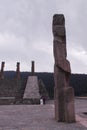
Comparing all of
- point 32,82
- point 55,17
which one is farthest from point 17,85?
point 55,17

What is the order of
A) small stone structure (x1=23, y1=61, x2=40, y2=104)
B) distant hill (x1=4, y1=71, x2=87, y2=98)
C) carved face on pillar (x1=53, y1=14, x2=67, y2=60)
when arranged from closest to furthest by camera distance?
carved face on pillar (x1=53, y1=14, x2=67, y2=60)
small stone structure (x1=23, y1=61, x2=40, y2=104)
distant hill (x1=4, y1=71, x2=87, y2=98)

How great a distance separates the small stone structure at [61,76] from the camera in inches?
569

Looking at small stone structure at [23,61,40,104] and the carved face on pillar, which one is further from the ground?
the carved face on pillar

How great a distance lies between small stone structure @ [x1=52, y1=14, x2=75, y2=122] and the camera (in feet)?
47.4

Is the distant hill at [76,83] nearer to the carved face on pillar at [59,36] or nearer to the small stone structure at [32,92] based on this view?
the small stone structure at [32,92]

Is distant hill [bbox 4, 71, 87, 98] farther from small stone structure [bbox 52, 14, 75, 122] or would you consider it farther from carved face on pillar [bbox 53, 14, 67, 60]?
small stone structure [bbox 52, 14, 75, 122]

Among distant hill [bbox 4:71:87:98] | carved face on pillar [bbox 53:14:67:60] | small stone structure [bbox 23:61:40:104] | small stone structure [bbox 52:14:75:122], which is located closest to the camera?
small stone structure [bbox 52:14:75:122]

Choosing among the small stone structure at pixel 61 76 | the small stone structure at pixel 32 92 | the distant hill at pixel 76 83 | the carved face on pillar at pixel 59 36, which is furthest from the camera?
the distant hill at pixel 76 83

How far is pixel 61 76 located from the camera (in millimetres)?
15102

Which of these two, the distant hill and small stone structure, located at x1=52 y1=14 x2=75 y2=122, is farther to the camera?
the distant hill

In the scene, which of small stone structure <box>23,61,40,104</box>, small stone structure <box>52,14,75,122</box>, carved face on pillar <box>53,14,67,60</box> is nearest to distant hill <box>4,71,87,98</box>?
small stone structure <box>23,61,40,104</box>

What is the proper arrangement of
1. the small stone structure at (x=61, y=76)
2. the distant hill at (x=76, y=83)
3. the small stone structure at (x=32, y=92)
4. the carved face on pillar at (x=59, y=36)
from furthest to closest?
the distant hill at (x=76, y=83) < the small stone structure at (x=32, y=92) < the carved face on pillar at (x=59, y=36) < the small stone structure at (x=61, y=76)

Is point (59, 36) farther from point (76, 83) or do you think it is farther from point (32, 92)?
point (76, 83)

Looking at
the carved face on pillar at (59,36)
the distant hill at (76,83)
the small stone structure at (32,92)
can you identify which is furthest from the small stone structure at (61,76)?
the distant hill at (76,83)
